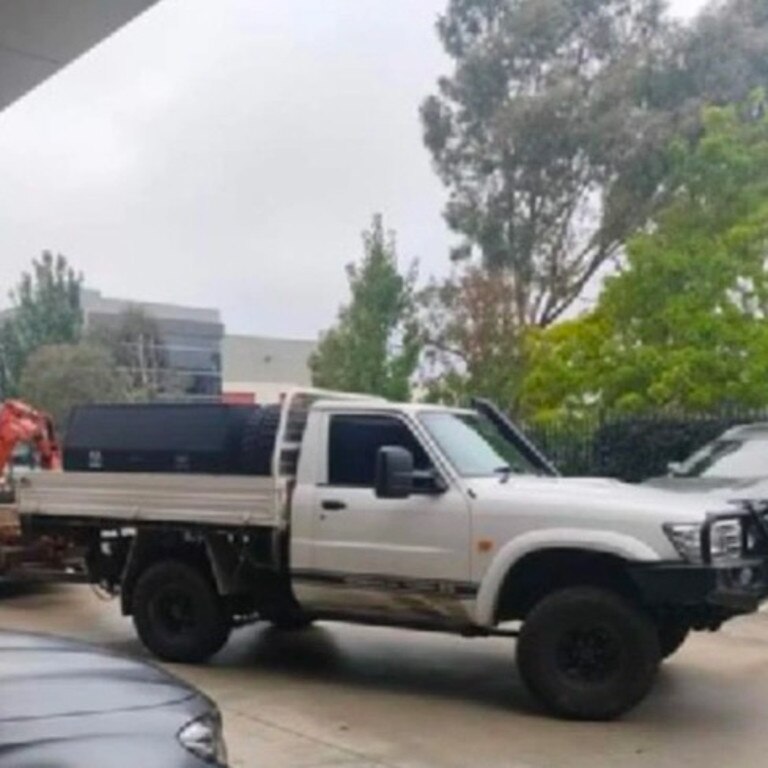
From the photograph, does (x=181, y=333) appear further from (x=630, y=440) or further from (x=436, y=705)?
(x=436, y=705)

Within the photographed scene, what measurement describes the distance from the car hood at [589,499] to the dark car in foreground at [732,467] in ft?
7.94

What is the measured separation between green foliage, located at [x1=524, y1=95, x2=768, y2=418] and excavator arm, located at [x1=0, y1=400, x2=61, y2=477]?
7.95m

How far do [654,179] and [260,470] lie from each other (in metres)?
23.2

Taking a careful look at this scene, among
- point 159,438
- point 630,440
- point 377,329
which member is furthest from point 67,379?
point 159,438

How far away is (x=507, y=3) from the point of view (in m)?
32.4

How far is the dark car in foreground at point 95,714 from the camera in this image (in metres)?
3.41

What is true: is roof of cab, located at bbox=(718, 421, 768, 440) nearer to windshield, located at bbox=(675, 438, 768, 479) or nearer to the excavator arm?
windshield, located at bbox=(675, 438, 768, 479)

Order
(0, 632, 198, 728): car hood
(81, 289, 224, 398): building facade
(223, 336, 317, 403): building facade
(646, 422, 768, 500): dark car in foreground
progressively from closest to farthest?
(0, 632, 198, 728): car hood < (646, 422, 768, 500): dark car in foreground < (81, 289, 224, 398): building facade < (223, 336, 317, 403): building facade

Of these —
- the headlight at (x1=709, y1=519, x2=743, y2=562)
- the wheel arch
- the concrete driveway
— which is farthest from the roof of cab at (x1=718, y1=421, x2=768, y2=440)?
the wheel arch

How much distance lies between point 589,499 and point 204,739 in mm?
4134

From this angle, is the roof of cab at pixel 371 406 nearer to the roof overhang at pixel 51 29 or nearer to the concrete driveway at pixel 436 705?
the concrete driveway at pixel 436 705

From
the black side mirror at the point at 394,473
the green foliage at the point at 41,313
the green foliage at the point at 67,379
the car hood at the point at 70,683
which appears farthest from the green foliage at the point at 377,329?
the green foliage at the point at 41,313

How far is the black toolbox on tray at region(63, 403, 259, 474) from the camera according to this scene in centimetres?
904

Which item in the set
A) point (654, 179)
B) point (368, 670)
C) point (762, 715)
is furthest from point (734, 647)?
point (654, 179)
